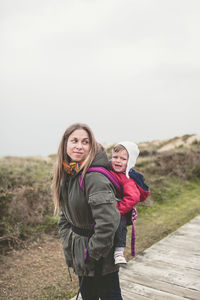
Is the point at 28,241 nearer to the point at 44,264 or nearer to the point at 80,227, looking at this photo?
the point at 44,264

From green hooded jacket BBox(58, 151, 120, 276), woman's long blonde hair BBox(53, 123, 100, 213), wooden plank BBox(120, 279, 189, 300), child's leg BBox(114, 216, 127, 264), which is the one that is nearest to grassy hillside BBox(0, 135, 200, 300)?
woman's long blonde hair BBox(53, 123, 100, 213)

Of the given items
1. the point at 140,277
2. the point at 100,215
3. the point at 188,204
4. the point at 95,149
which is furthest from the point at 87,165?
the point at 188,204

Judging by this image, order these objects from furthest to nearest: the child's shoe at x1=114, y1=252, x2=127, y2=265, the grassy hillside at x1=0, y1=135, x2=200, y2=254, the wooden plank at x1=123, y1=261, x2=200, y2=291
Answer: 1. the grassy hillside at x1=0, y1=135, x2=200, y2=254
2. the wooden plank at x1=123, y1=261, x2=200, y2=291
3. the child's shoe at x1=114, y1=252, x2=127, y2=265

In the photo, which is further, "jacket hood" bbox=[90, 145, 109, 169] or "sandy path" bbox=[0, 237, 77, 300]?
"sandy path" bbox=[0, 237, 77, 300]

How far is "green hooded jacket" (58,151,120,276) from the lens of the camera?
5.93 feet

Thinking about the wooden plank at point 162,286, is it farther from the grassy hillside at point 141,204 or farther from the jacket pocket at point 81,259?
the grassy hillside at point 141,204

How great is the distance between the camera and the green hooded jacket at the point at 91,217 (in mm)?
1807

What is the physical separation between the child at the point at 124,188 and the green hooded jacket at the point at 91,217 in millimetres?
98

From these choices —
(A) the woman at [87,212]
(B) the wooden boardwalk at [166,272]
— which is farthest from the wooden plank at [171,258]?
(A) the woman at [87,212]

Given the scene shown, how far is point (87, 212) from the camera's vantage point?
1969 mm

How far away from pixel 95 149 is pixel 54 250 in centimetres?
315

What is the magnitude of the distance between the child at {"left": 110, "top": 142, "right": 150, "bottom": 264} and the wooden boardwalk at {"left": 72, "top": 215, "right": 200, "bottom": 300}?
1.30 m

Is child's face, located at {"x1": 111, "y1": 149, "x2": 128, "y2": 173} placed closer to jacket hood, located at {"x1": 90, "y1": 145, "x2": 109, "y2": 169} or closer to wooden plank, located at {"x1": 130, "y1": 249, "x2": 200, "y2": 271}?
jacket hood, located at {"x1": 90, "y1": 145, "x2": 109, "y2": 169}

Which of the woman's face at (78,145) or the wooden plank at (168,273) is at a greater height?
the woman's face at (78,145)
